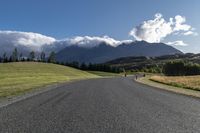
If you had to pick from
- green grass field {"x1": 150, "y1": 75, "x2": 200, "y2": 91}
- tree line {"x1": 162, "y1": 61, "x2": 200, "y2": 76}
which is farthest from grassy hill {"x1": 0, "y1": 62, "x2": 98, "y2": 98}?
tree line {"x1": 162, "y1": 61, "x2": 200, "y2": 76}

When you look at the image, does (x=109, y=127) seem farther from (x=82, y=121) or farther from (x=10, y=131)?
(x=10, y=131)

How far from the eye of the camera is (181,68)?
15012cm

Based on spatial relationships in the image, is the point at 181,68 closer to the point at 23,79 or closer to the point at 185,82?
the point at 23,79

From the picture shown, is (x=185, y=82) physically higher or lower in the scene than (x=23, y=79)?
higher

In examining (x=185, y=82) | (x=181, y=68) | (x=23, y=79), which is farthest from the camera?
(x=181, y=68)

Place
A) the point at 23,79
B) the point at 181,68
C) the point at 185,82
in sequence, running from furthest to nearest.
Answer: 1. the point at 181,68
2. the point at 23,79
3. the point at 185,82

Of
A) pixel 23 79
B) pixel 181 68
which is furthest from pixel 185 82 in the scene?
pixel 181 68

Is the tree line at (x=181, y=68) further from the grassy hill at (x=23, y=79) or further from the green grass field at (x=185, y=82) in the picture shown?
the green grass field at (x=185, y=82)

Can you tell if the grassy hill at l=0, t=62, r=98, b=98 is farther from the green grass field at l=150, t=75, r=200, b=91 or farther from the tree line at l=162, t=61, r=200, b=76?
the tree line at l=162, t=61, r=200, b=76

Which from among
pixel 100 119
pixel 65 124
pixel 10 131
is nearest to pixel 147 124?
pixel 100 119

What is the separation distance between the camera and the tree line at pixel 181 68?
146m

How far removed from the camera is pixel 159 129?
10.5m

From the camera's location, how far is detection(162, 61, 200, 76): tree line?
146m

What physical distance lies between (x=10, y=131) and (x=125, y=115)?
504 centimetres
